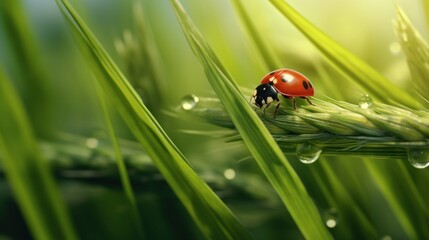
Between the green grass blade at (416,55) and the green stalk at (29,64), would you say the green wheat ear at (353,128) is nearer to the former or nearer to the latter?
the green grass blade at (416,55)

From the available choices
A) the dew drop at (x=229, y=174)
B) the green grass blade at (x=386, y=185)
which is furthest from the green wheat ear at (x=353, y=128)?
the dew drop at (x=229, y=174)

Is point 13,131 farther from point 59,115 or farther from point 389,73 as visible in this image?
point 389,73

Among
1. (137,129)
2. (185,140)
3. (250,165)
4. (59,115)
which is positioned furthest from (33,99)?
(137,129)

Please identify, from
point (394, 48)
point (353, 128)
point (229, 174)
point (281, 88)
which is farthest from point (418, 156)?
point (394, 48)

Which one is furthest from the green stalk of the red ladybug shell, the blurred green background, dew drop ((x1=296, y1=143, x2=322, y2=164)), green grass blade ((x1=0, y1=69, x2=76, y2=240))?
dew drop ((x1=296, y1=143, x2=322, y2=164))

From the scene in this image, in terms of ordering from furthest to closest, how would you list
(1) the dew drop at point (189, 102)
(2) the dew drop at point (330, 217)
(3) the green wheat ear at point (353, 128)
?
(2) the dew drop at point (330, 217), (1) the dew drop at point (189, 102), (3) the green wheat ear at point (353, 128)

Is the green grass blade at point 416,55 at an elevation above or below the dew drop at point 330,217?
above
